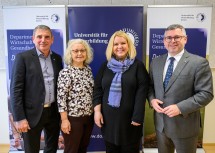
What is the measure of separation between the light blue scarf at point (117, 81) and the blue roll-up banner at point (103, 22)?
998 mm

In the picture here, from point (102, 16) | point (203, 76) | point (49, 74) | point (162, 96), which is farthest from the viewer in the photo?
point (102, 16)

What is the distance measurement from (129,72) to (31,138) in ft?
3.74

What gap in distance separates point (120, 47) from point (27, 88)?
3.12 ft

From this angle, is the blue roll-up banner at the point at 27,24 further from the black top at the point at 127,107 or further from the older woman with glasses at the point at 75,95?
the black top at the point at 127,107

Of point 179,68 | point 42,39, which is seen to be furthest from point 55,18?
point 179,68

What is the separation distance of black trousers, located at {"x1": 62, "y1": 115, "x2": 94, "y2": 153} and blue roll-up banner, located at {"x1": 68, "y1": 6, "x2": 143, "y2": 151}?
1.20 m

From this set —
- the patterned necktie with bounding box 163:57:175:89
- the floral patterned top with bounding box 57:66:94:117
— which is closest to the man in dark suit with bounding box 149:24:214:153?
the patterned necktie with bounding box 163:57:175:89

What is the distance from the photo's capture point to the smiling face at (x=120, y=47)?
216 cm

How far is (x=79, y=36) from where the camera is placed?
10.1 ft

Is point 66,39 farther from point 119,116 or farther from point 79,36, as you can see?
point 119,116

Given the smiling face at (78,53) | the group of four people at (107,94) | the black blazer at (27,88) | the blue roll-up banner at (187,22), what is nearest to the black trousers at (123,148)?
the group of four people at (107,94)

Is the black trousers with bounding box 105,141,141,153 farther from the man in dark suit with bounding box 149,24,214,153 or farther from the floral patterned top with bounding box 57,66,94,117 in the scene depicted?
the floral patterned top with bounding box 57,66,94,117

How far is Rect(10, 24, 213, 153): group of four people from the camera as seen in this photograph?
2020 millimetres

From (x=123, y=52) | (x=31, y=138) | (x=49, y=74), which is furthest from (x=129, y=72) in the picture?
(x=31, y=138)
